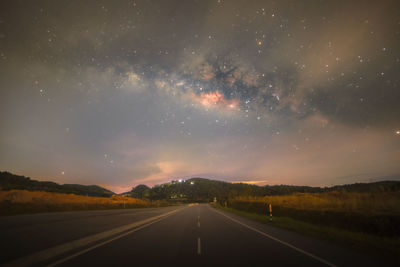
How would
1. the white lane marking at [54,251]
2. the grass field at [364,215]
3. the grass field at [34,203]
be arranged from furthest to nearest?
1. the grass field at [34,203]
2. the grass field at [364,215]
3. the white lane marking at [54,251]

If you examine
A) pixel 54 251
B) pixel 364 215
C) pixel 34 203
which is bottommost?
pixel 34 203

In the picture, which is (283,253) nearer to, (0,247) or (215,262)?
(215,262)

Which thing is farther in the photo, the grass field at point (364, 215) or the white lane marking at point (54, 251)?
the grass field at point (364, 215)

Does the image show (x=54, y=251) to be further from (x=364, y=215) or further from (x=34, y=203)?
(x=34, y=203)

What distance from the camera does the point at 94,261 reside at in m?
5.64

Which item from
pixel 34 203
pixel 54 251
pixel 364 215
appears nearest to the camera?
pixel 54 251

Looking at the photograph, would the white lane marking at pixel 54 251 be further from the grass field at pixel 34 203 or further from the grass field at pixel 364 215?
the grass field at pixel 34 203

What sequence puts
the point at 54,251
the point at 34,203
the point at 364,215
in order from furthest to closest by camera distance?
1. the point at 34,203
2. the point at 364,215
3. the point at 54,251

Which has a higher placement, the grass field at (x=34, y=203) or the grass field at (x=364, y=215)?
the grass field at (x=364, y=215)

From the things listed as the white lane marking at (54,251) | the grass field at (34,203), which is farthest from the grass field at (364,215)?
the grass field at (34,203)

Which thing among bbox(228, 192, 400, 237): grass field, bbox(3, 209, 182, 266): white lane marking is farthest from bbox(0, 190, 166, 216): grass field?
bbox(228, 192, 400, 237): grass field

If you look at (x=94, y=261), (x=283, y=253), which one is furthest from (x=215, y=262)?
(x=94, y=261)

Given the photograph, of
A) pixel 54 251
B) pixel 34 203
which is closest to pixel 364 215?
pixel 54 251

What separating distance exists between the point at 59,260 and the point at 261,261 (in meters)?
5.73
